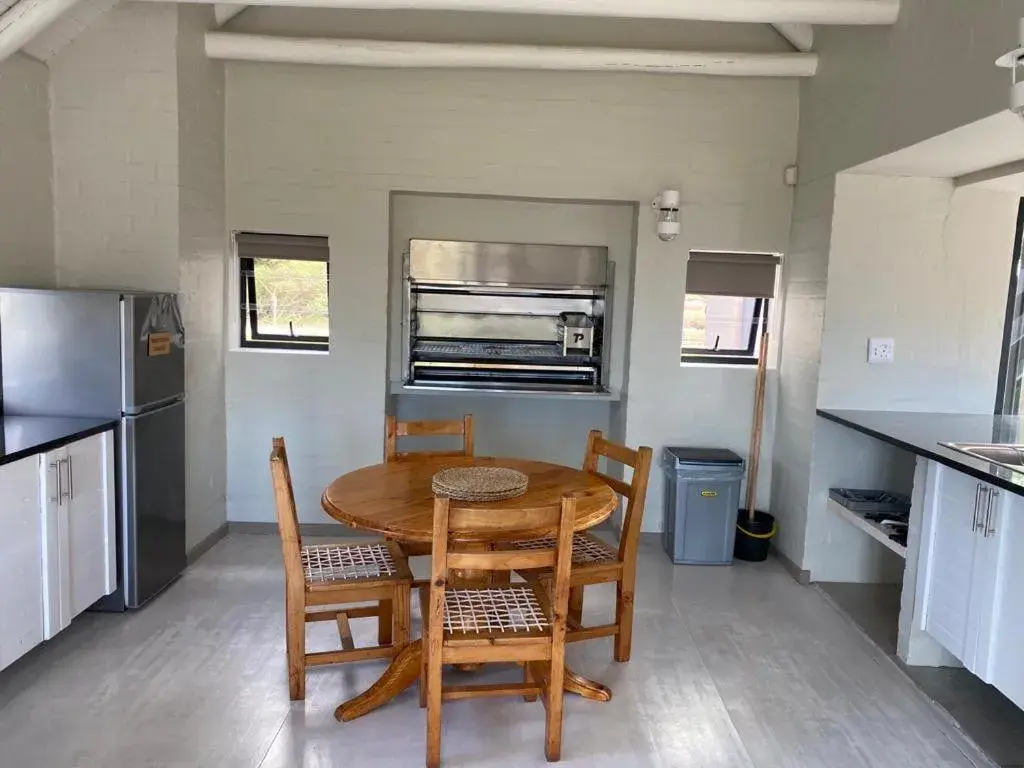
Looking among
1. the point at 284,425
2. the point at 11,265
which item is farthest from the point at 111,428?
the point at 284,425

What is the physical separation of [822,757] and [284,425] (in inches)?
125

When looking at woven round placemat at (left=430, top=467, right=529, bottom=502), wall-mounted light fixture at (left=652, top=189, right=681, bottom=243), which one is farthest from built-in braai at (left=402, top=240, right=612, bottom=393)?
woven round placemat at (left=430, top=467, right=529, bottom=502)

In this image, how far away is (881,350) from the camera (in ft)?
12.1

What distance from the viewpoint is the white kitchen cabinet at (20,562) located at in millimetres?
2506

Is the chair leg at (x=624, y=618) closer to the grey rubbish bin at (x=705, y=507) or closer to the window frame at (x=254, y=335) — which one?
the grey rubbish bin at (x=705, y=507)

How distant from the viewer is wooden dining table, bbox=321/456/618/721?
91.0 inches

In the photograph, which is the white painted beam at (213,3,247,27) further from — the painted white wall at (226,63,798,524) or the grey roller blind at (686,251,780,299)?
the grey roller blind at (686,251,780,299)

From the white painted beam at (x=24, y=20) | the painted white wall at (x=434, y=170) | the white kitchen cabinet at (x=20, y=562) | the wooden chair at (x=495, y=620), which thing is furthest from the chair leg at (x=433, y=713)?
the white painted beam at (x=24, y=20)

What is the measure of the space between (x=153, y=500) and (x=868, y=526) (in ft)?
10.6

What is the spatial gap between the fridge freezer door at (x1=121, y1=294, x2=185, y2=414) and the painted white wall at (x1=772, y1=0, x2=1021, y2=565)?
3157 millimetres

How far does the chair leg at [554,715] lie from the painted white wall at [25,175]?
9.50 feet

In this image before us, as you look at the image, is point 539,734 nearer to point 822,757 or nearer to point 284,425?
point 822,757

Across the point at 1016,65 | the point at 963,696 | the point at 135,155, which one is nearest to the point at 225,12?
the point at 135,155

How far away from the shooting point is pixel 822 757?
94.1 inches
